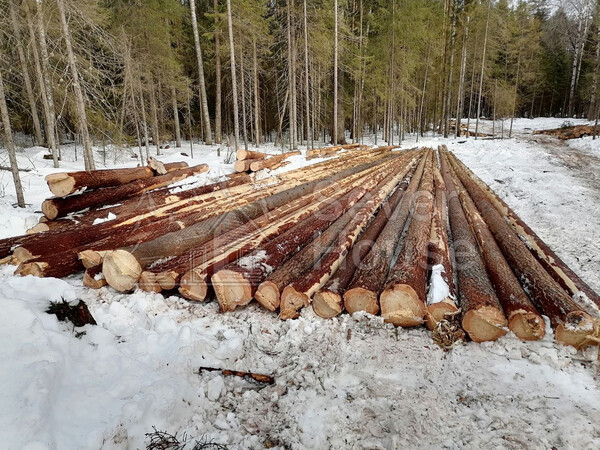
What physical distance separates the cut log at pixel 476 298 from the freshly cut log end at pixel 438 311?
110 millimetres

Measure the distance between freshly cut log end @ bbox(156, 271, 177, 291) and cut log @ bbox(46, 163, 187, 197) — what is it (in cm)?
306

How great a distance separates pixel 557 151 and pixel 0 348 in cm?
2058

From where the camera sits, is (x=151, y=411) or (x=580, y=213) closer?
(x=151, y=411)

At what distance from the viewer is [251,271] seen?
3.37m

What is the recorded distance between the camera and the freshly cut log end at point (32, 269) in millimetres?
3584

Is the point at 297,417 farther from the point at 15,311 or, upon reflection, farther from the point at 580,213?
the point at 580,213

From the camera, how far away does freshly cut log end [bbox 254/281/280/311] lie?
3.16 m

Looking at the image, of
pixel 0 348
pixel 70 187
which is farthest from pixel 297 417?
pixel 70 187

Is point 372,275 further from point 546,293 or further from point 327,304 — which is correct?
point 546,293

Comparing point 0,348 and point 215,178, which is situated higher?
point 215,178

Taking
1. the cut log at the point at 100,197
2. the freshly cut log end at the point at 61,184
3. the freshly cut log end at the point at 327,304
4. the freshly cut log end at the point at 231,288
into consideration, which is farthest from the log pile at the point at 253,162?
the freshly cut log end at the point at 327,304

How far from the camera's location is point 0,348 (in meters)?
2.10

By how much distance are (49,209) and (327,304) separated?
481cm

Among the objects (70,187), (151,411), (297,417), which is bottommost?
(297,417)
